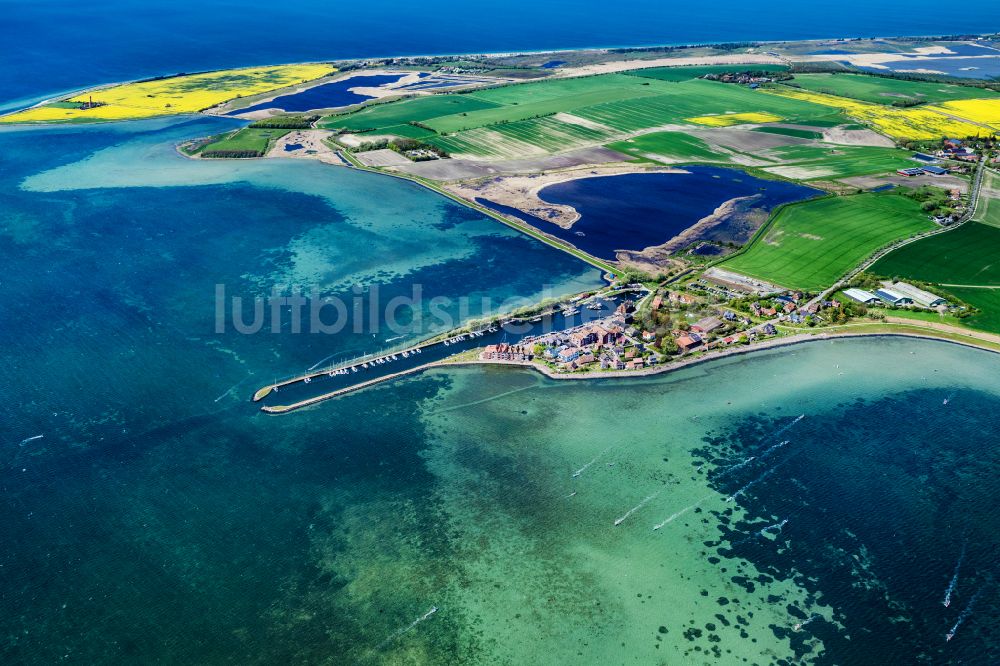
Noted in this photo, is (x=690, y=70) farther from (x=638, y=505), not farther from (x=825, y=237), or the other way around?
(x=638, y=505)

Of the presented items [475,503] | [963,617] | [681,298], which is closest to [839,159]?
[681,298]

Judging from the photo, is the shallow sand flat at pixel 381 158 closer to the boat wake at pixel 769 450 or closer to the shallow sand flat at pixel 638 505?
the shallow sand flat at pixel 638 505

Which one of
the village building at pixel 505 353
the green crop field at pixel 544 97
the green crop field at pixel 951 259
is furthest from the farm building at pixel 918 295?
the green crop field at pixel 544 97

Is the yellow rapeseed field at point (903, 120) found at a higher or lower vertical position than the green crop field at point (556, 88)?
lower

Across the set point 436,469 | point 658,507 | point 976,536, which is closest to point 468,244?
point 436,469

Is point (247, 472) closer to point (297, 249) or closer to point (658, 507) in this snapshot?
point (658, 507)

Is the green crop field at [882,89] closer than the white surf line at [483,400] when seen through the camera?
No
